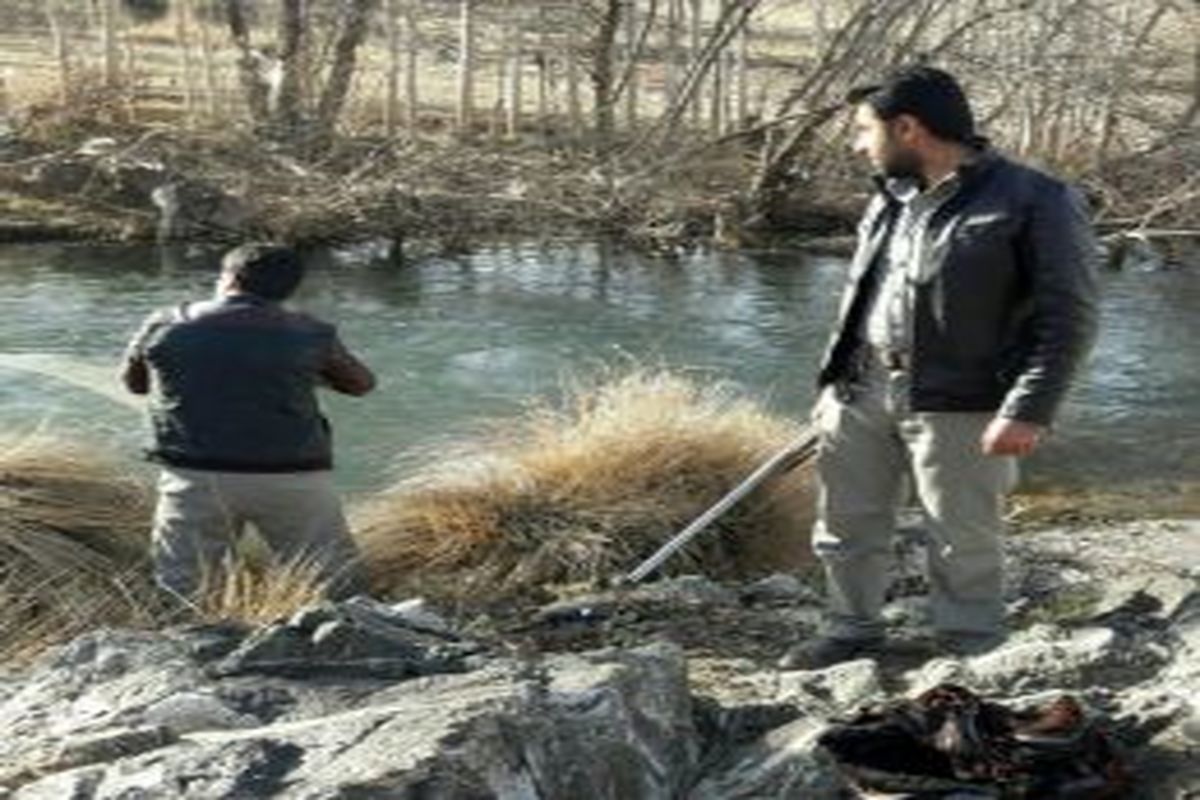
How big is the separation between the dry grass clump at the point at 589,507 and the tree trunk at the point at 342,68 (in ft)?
43.6

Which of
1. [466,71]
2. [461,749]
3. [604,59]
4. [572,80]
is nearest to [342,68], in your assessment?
[466,71]

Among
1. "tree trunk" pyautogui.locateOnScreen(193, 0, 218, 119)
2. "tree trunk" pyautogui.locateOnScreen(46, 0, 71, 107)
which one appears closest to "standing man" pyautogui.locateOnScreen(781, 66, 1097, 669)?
"tree trunk" pyautogui.locateOnScreen(193, 0, 218, 119)

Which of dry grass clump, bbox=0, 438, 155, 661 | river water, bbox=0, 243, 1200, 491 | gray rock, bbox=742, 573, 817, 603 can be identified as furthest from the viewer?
river water, bbox=0, 243, 1200, 491

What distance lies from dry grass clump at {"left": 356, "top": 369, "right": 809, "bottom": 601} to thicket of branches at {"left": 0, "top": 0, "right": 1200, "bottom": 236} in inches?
336

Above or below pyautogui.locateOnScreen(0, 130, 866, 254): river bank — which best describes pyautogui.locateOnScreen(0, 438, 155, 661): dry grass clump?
above

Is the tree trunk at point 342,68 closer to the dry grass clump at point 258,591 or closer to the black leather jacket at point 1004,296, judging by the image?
the dry grass clump at point 258,591

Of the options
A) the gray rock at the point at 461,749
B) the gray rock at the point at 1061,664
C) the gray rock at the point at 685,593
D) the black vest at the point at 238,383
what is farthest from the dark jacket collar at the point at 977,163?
the black vest at the point at 238,383

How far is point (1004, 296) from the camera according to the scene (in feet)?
16.0

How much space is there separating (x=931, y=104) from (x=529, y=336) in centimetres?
970

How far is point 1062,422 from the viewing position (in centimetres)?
1216

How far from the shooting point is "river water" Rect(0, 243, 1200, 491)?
434 inches

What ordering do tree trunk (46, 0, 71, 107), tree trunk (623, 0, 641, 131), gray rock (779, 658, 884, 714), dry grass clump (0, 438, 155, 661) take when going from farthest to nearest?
tree trunk (46, 0, 71, 107) < tree trunk (623, 0, 641, 131) < dry grass clump (0, 438, 155, 661) < gray rock (779, 658, 884, 714)

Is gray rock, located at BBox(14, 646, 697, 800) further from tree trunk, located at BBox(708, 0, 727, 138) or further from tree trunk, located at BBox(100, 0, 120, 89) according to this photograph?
tree trunk, located at BBox(100, 0, 120, 89)

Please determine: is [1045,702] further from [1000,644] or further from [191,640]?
[191,640]
